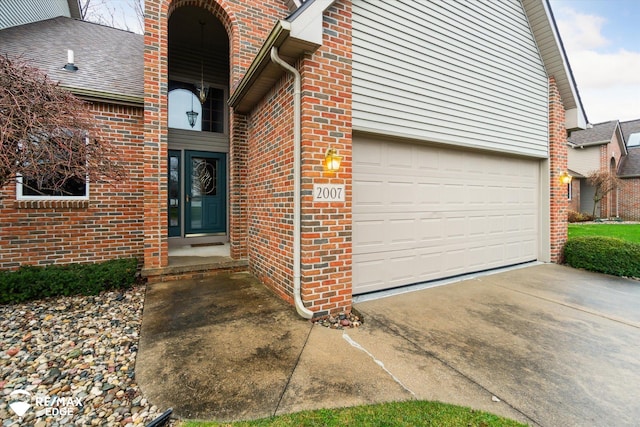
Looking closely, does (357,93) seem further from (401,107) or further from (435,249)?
(435,249)

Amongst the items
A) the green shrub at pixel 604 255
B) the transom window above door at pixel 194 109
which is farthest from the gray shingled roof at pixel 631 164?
the transom window above door at pixel 194 109

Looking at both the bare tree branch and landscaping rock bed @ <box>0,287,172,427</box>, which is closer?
landscaping rock bed @ <box>0,287,172,427</box>

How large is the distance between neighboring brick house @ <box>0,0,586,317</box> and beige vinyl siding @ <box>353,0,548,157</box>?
0.03 metres

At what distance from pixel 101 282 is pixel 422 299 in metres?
5.02

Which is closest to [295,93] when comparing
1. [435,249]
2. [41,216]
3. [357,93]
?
[357,93]

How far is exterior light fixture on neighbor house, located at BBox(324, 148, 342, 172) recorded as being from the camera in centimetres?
341

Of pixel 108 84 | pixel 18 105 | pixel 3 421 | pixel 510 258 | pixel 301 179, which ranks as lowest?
pixel 3 421

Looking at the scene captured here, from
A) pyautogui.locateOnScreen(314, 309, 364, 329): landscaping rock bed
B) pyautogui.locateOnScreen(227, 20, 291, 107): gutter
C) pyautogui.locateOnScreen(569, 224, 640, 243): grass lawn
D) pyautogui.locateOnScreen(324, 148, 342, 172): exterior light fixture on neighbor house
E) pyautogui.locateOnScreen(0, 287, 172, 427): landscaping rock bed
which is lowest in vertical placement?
pyautogui.locateOnScreen(0, 287, 172, 427): landscaping rock bed

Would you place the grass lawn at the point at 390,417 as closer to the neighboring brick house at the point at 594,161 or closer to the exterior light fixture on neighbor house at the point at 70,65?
the exterior light fixture on neighbor house at the point at 70,65

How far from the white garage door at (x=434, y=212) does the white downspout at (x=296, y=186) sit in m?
1.01

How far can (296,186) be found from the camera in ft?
11.3

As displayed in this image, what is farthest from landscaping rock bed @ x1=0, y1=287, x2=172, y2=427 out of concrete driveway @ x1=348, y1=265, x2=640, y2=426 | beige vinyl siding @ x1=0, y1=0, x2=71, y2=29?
beige vinyl siding @ x1=0, y1=0, x2=71, y2=29

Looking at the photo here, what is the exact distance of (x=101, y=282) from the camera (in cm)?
456

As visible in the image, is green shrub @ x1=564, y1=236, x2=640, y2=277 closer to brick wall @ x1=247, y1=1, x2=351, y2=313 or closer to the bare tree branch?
brick wall @ x1=247, y1=1, x2=351, y2=313
